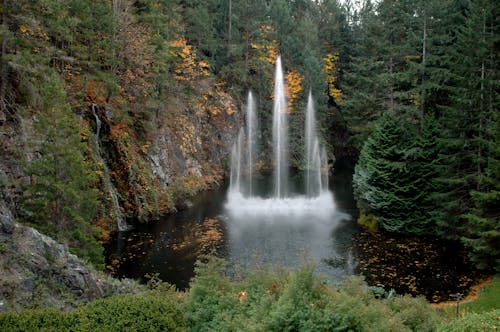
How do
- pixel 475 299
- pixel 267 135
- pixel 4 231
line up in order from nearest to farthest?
pixel 4 231
pixel 475 299
pixel 267 135

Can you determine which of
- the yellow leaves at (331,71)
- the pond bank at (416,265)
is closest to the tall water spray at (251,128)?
the yellow leaves at (331,71)

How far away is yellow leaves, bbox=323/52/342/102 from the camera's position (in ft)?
144

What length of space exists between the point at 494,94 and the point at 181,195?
17.7m

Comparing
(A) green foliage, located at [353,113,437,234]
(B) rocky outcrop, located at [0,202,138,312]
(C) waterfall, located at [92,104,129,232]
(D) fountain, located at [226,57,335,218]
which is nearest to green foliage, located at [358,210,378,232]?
(A) green foliage, located at [353,113,437,234]

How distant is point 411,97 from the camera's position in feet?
88.9

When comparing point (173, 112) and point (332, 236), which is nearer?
point (332, 236)

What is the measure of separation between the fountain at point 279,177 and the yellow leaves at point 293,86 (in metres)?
0.64

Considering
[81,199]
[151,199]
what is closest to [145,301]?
[81,199]

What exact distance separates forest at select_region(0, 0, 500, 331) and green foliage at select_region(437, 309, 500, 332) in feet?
0.16

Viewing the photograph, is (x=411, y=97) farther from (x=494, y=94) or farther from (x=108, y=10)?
(x=108, y=10)

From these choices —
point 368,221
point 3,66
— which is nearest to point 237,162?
point 368,221

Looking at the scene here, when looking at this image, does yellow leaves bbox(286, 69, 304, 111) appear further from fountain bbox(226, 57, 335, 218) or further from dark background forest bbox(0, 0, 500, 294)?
fountain bbox(226, 57, 335, 218)

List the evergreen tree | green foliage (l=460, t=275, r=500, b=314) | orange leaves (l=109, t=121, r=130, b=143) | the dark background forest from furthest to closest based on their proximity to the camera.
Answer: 1. orange leaves (l=109, t=121, r=130, b=143)
2. the evergreen tree
3. the dark background forest
4. green foliage (l=460, t=275, r=500, b=314)

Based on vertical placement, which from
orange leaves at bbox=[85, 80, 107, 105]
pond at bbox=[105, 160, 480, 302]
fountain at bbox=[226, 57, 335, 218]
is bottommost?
pond at bbox=[105, 160, 480, 302]
